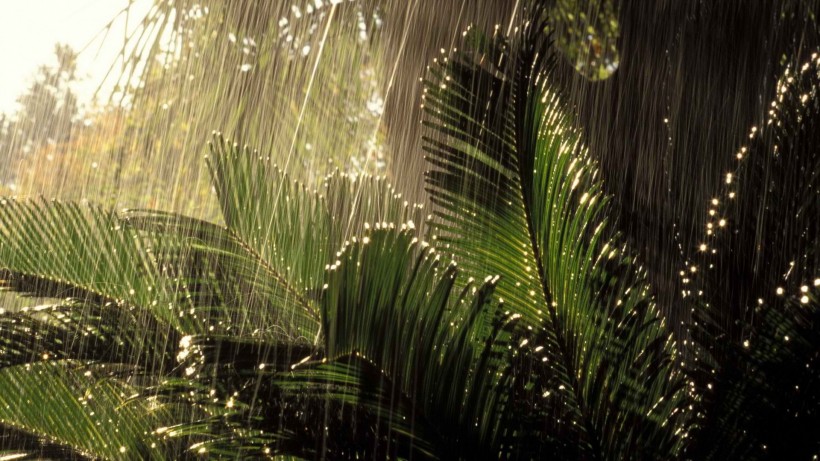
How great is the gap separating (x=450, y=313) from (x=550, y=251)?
1.31ft

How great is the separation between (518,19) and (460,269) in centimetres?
169

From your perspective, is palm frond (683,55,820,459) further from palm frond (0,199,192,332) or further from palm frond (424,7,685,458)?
palm frond (0,199,192,332)

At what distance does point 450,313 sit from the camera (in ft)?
7.18

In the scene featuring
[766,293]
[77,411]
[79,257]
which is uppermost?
[766,293]

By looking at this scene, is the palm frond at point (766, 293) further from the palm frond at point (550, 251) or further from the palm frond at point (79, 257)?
the palm frond at point (79, 257)

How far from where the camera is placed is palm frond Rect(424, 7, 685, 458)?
2.30 metres

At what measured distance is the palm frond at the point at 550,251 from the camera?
7.54 feet

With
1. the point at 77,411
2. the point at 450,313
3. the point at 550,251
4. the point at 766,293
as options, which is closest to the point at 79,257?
the point at 77,411

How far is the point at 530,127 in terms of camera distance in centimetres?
237

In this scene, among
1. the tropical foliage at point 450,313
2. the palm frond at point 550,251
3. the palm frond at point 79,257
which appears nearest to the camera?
the tropical foliage at point 450,313

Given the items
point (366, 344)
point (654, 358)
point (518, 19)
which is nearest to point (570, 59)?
point (518, 19)

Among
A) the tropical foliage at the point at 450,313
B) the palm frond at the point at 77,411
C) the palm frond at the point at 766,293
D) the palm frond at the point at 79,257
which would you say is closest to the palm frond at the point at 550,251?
the tropical foliage at the point at 450,313

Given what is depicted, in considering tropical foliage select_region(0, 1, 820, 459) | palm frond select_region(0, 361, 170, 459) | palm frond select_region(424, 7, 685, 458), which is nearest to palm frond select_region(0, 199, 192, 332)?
tropical foliage select_region(0, 1, 820, 459)

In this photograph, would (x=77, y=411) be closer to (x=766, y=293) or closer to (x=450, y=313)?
(x=450, y=313)
